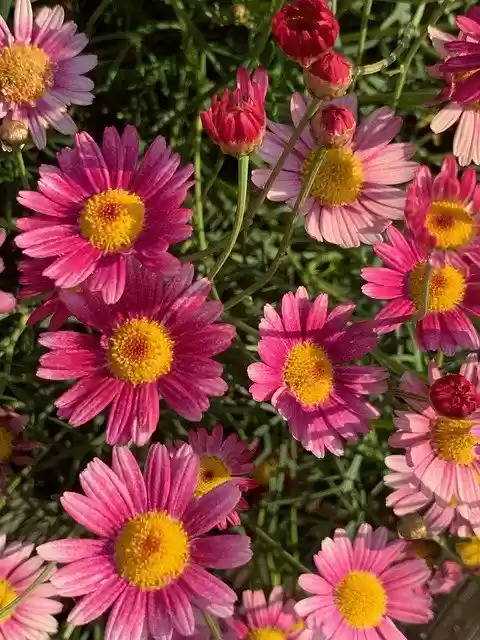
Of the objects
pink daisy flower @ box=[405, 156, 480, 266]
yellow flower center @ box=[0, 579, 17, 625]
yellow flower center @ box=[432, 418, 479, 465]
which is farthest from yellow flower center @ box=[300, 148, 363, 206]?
yellow flower center @ box=[0, 579, 17, 625]

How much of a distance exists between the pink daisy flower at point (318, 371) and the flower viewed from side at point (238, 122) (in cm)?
32

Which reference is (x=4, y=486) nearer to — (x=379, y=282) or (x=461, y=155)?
(x=379, y=282)

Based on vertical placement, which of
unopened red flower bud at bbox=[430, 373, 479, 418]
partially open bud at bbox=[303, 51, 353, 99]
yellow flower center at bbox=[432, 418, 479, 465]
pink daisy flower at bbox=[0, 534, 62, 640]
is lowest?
pink daisy flower at bbox=[0, 534, 62, 640]

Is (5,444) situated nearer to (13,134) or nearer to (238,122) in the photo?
(13,134)

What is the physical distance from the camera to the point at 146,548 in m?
1.04

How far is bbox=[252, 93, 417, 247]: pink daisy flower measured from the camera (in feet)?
3.78

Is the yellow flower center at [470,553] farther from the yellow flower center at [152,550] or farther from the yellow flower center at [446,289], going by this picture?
the yellow flower center at [152,550]

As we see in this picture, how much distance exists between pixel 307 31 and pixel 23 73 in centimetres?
56

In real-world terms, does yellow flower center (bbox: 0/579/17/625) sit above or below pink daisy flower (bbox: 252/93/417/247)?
below

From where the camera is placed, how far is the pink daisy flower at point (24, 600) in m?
1.16

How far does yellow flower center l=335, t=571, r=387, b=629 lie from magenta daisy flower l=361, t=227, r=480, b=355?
428 millimetres

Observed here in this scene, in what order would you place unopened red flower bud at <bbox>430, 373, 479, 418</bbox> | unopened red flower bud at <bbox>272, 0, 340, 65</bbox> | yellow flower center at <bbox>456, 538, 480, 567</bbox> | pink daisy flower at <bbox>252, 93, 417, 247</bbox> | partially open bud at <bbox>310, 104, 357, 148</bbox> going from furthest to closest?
yellow flower center at <bbox>456, 538, 480, 567</bbox>, pink daisy flower at <bbox>252, 93, 417, 247</bbox>, unopened red flower bud at <bbox>430, 373, 479, 418</bbox>, partially open bud at <bbox>310, 104, 357, 148</bbox>, unopened red flower bud at <bbox>272, 0, 340, 65</bbox>

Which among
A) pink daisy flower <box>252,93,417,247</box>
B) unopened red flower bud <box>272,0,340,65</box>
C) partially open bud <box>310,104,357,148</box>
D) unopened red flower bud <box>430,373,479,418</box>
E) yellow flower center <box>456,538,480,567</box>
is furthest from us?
yellow flower center <box>456,538,480,567</box>

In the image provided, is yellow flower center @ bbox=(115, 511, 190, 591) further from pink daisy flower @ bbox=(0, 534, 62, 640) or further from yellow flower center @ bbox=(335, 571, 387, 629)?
yellow flower center @ bbox=(335, 571, 387, 629)
